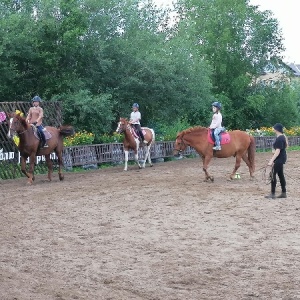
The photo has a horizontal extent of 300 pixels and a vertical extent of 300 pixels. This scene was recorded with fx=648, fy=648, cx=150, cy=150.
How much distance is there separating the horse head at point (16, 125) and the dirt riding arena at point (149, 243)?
1756mm

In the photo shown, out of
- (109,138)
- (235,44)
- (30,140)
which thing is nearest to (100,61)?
(109,138)

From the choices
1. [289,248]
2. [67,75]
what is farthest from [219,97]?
[289,248]

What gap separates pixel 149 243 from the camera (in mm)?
10383

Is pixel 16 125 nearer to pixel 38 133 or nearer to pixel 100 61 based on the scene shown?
pixel 38 133

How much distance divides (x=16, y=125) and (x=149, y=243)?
9.70 metres

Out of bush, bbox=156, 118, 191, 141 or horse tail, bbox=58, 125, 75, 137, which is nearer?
horse tail, bbox=58, 125, 75, 137

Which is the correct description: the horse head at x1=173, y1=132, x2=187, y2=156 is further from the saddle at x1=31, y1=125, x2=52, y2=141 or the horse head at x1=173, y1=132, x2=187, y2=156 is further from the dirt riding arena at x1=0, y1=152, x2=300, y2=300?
the saddle at x1=31, y1=125, x2=52, y2=141

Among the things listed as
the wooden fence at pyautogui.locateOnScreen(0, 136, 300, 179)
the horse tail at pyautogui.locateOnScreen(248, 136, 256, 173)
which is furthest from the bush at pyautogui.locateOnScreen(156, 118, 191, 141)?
the horse tail at pyautogui.locateOnScreen(248, 136, 256, 173)

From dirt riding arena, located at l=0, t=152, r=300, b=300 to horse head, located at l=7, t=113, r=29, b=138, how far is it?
1756 millimetres

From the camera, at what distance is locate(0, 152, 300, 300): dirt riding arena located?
7.80 metres

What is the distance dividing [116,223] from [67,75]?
17.7m

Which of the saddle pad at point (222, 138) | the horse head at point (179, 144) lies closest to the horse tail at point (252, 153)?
the saddle pad at point (222, 138)

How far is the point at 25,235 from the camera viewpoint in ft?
36.7

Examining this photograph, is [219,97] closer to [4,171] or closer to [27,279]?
[4,171]
